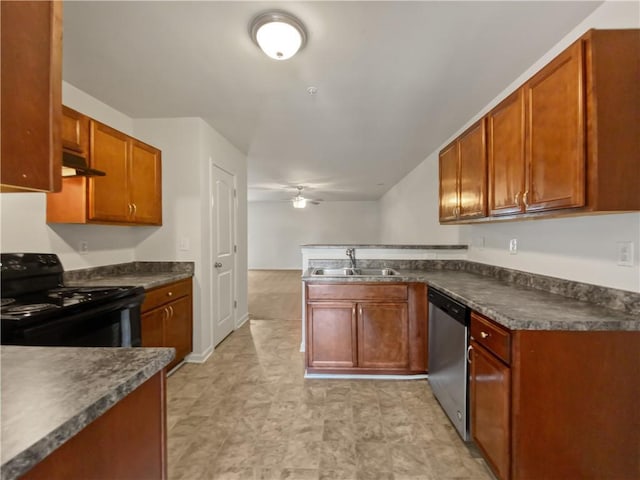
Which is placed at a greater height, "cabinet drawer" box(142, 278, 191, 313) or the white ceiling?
the white ceiling

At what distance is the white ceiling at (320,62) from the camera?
1.59m

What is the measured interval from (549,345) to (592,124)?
3.19ft

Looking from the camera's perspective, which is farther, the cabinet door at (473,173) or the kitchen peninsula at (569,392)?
the cabinet door at (473,173)

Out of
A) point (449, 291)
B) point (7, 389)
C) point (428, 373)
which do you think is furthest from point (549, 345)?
point (7, 389)

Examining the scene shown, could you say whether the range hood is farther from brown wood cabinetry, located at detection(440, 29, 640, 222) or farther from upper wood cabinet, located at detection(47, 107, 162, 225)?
brown wood cabinetry, located at detection(440, 29, 640, 222)

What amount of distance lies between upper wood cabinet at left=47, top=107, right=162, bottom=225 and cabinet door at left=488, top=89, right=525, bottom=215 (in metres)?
2.82

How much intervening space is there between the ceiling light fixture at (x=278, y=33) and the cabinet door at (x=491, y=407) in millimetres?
1996

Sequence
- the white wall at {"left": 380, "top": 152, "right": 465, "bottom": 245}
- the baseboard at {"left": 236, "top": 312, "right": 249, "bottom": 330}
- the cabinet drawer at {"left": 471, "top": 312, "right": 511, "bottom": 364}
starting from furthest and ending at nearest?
the white wall at {"left": 380, "top": 152, "right": 465, "bottom": 245}, the baseboard at {"left": 236, "top": 312, "right": 249, "bottom": 330}, the cabinet drawer at {"left": 471, "top": 312, "right": 511, "bottom": 364}

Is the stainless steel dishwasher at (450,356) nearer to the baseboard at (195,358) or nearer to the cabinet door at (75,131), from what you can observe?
the baseboard at (195,358)

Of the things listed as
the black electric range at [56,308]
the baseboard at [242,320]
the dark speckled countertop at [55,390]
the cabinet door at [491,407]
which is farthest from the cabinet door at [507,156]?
the baseboard at [242,320]

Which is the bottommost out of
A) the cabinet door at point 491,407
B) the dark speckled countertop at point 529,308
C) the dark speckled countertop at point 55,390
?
the cabinet door at point 491,407

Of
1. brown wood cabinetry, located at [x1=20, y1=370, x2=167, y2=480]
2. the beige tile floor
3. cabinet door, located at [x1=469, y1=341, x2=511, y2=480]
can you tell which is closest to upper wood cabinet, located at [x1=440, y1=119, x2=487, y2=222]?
cabinet door, located at [x1=469, y1=341, x2=511, y2=480]

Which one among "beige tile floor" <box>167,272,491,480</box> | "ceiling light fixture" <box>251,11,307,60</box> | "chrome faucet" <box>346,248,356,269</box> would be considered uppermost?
"ceiling light fixture" <box>251,11,307,60</box>

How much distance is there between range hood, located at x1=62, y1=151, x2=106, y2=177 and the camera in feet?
6.22
